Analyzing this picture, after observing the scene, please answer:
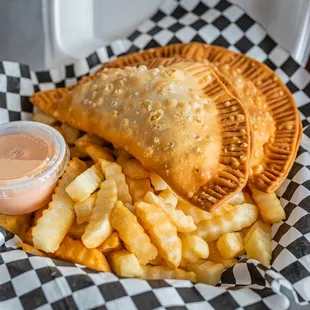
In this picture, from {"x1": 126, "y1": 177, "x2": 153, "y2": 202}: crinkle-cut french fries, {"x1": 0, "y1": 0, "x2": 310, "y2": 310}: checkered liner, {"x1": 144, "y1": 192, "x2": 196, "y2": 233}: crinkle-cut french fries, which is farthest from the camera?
{"x1": 126, "y1": 177, "x2": 153, "y2": 202}: crinkle-cut french fries

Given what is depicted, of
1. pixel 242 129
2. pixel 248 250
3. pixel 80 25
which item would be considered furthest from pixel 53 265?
pixel 80 25

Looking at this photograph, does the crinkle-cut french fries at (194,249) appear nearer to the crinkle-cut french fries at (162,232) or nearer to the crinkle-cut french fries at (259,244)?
the crinkle-cut french fries at (162,232)

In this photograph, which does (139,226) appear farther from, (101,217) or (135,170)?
(135,170)

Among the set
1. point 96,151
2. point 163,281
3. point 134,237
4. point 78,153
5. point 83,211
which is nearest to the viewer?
point 163,281

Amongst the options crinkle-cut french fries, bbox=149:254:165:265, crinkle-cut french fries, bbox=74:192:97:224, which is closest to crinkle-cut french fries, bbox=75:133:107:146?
crinkle-cut french fries, bbox=74:192:97:224

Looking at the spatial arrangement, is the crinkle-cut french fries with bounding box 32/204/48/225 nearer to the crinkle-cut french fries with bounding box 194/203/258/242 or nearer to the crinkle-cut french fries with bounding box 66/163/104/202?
the crinkle-cut french fries with bounding box 66/163/104/202

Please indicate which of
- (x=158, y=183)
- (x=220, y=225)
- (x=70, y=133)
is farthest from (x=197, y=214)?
(x=70, y=133)
